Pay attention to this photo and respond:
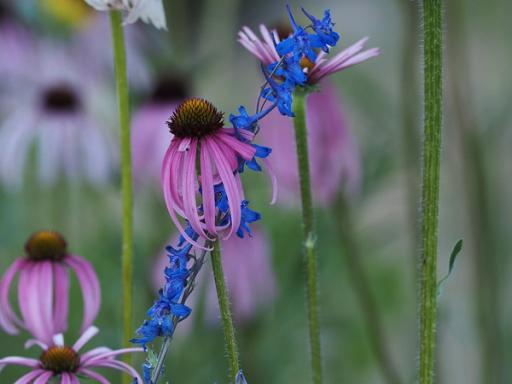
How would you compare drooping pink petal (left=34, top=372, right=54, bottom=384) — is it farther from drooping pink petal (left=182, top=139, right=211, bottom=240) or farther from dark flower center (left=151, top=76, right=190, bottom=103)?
dark flower center (left=151, top=76, right=190, bottom=103)

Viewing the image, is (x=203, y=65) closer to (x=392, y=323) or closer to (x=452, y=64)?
(x=452, y=64)

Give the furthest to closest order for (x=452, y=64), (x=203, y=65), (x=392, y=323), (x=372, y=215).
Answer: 1. (x=372, y=215)
2. (x=392, y=323)
3. (x=203, y=65)
4. (x=452, y=64)

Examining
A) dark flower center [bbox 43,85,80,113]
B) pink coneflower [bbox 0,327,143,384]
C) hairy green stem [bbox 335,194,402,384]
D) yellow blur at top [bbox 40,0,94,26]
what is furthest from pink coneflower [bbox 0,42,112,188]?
pink coneflower [bbox 0,327,143,384]

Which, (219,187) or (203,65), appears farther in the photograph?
(203,65)

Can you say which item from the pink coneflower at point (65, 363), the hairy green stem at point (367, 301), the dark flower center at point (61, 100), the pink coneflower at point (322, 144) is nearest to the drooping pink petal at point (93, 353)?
the pink coneflower at point (65, 363)

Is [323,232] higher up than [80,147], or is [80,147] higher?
[80,147]

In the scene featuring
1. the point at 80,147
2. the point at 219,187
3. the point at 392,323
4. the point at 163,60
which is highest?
the point at 163,60

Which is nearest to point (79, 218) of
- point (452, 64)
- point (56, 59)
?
point (56, 59)

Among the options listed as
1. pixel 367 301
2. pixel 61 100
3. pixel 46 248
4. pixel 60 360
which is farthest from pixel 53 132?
pixel 60 360
